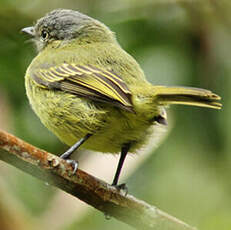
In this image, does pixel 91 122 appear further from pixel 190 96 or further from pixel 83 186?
pixel 190 96

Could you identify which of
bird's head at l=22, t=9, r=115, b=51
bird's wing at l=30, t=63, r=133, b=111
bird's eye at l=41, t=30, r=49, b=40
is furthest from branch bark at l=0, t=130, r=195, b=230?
bird's eye at l=41, t=30, r=49, b=40

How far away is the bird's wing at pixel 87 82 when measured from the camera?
10.1ft

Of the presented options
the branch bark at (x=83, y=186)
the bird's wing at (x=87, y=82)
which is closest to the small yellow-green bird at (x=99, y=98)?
the bird's wing at (x=87, y=82)

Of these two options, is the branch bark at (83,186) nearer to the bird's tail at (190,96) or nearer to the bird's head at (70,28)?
the bird's tail at (190,96)

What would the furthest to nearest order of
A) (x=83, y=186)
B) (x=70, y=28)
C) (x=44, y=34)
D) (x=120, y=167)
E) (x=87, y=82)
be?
1. (x=44, y=34)
2. (x=70, y=28)
3. (x=120, y=167)
4. (x=87, y=82)
5. (x=83, y=186)

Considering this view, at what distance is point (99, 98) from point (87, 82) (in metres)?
0.19

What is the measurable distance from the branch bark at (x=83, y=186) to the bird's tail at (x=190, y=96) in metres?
0.63

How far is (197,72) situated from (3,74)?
61.8 inches

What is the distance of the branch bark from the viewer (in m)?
2.55

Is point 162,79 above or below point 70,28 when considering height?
below

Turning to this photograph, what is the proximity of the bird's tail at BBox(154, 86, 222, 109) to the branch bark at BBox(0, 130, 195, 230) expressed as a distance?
24.9 inches

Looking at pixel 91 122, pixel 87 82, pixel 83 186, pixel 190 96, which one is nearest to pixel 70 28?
pixel 87 82

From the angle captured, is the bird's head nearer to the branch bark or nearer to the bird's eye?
the bird's eye

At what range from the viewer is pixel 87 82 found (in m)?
3.27
